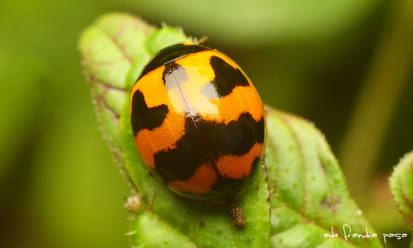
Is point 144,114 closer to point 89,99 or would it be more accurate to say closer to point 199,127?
point 199,127

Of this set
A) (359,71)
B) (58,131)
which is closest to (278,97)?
(359,71)

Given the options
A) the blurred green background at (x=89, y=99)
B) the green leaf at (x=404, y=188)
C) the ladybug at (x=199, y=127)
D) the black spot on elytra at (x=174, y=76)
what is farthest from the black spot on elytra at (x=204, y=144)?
the blurred green background at (x=89, y=99)

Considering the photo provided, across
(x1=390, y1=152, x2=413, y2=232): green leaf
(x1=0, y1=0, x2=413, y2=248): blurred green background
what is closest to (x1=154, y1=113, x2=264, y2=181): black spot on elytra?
(x1=390, y1=152, x2=413, y2=232): green leaf

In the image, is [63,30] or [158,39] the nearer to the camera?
[158,39]

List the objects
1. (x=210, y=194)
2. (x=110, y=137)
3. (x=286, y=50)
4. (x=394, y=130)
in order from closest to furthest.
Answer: (x=210, y=194) → (x=110, y=137) → (x=394, y=130) → (x=286, y=50)

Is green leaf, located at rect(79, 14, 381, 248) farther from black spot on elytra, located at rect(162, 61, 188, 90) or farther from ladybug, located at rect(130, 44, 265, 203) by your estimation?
black spot on elytra, located at rect(162, 61, 188, 90)

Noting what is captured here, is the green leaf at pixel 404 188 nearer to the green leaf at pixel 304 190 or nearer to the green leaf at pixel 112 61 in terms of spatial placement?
the green leaf at pixel 304 190

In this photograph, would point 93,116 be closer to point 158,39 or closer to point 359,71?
point 158,39
